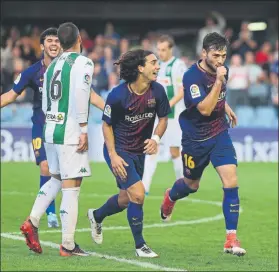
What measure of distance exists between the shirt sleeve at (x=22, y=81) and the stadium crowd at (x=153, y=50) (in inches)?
440

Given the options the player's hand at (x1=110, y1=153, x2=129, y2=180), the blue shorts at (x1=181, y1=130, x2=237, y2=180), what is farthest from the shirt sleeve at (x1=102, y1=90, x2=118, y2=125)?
the blue shorts at (x1=181, y1=130, x2=237, y2=180)

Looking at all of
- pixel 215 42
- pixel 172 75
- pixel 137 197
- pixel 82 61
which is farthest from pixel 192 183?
pixel 172 75

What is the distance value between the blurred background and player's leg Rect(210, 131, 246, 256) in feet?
39.2

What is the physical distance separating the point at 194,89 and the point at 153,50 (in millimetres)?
15464

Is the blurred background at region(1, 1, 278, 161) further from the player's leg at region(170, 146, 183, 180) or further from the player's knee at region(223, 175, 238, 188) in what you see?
the player's knee at region(223, 175, 238, 188)

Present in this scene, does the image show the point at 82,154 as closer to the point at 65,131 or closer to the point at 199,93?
the point at 65,131

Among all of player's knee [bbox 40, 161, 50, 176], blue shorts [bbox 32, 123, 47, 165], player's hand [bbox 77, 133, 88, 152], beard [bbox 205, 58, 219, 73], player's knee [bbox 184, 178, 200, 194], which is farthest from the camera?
player's knee [bbox 40, 161, 50, 176]

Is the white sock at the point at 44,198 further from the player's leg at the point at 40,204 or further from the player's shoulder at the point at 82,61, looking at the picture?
the player's shoulder at the point at 82,61

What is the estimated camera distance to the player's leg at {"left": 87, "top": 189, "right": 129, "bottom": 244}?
11.8 metres

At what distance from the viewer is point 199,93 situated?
11328 mm

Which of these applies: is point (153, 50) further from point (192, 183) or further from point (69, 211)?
point (69, 211)

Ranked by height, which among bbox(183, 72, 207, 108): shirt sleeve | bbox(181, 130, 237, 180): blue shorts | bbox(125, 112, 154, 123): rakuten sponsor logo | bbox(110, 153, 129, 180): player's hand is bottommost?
bbox(110, 153, 129, 180): player's hand

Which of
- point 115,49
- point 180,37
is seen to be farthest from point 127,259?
point 180,37

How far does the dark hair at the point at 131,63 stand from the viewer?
11.1m
